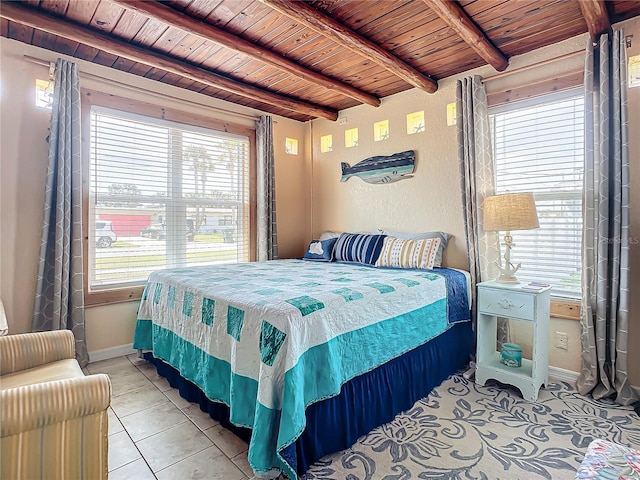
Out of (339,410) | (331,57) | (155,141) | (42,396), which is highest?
(331,57)

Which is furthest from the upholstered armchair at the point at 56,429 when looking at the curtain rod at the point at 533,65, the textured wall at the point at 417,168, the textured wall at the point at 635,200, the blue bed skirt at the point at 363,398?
the curtain rod at the point at 533,65

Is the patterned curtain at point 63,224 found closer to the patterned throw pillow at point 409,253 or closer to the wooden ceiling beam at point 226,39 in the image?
the wooden ceiling beam at point 226,39

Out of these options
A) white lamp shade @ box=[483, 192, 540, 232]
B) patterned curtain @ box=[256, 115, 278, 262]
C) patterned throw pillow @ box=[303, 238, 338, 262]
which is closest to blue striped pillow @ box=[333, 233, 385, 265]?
patterned throw pillow @ box=[303, 238, 338, 262]

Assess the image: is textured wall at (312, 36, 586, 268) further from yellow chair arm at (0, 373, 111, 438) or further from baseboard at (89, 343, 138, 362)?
yellow chair arm at (0, 373, 111, 438)

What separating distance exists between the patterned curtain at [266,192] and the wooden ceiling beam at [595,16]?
9.62 feet

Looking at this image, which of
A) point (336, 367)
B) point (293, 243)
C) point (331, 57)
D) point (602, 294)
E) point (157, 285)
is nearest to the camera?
point (336, 367)

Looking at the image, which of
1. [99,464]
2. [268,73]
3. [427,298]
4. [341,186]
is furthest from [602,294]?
[268,73]

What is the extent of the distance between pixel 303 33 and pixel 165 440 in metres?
2.78

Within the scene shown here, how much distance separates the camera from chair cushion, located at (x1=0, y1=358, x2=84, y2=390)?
1.46m

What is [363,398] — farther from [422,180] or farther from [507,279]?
[422,180]

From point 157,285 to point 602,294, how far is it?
3.22 metres

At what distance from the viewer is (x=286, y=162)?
4.30m

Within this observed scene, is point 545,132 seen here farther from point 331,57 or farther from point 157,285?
point 157,285

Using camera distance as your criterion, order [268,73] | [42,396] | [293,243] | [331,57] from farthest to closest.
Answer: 1. [293,243]
2. [268,73]
3. [331,57]
4. [42,396]
